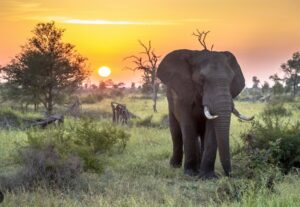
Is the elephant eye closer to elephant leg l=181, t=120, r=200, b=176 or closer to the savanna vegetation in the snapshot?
elephant leg l=181, t=120, r=200, b=176

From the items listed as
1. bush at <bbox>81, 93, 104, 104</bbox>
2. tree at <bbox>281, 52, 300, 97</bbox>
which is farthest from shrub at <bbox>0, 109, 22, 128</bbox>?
tree at <bbox>281, 52, 300, 97</bbox>

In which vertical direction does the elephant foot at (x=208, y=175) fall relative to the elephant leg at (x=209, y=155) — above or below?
below

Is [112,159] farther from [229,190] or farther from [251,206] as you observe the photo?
[251,206]

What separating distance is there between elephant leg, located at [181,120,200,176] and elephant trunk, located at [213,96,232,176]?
0.87 metres

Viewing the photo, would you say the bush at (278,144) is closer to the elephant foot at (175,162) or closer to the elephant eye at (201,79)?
the elephant foot at (175,162)

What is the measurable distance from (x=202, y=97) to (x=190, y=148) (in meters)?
1.14

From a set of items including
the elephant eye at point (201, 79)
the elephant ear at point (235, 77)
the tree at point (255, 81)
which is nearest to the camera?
the elephant eye at point (201, 79)

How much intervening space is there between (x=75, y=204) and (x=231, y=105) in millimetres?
4102

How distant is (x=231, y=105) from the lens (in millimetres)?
11000

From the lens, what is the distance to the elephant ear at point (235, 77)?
1186cm

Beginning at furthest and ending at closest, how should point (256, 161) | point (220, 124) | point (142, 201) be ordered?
point (220, 124), point (256, 161), point (142, 201)

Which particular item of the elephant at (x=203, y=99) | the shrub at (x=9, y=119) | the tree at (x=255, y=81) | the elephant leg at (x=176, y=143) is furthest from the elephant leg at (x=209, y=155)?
the tree at (x=255, y=81)

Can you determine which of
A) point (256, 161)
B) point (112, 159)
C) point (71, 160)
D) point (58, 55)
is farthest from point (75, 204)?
point (58, 55)

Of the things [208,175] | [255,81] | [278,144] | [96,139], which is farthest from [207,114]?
[255,81]
